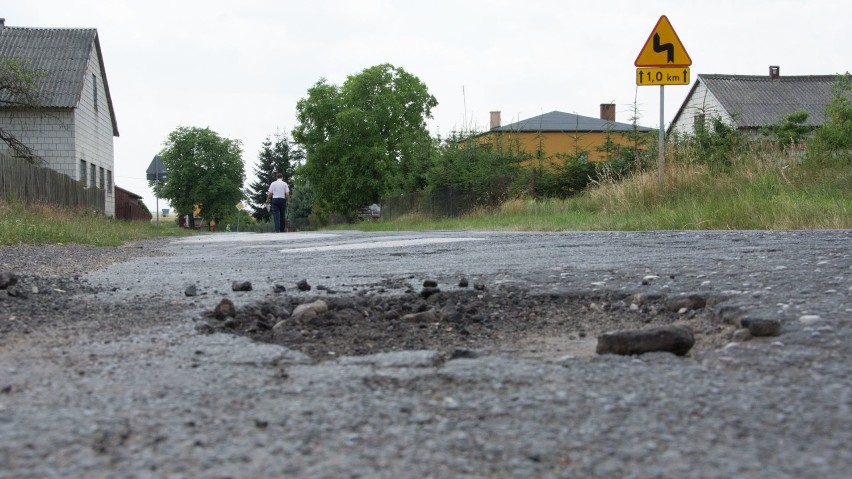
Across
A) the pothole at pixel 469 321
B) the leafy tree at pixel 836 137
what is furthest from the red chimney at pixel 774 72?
the pothole at pixel 469 321

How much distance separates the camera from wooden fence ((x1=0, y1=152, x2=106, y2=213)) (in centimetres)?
1669

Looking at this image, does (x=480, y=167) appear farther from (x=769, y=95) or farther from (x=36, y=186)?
(x=769, y=95)

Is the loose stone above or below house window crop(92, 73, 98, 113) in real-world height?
below

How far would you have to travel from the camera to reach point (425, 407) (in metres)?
1.98

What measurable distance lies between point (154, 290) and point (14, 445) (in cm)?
291

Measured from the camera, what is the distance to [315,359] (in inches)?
101

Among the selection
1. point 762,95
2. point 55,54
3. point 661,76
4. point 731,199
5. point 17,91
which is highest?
point 762,95

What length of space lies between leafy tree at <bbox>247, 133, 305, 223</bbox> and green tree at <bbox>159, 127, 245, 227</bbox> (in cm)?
1510

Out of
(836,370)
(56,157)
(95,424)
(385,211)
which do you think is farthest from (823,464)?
(385,211)

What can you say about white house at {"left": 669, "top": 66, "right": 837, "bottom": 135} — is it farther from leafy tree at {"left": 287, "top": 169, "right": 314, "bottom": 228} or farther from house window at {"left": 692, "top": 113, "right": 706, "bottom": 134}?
leafy tree at {"left": 287, "top": 169, "right": 314, "bottom": 228}

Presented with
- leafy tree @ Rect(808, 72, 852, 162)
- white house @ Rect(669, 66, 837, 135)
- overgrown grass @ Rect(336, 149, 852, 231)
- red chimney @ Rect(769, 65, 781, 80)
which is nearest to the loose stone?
overgrown grass @ Rect(336, 149, 852, 231)

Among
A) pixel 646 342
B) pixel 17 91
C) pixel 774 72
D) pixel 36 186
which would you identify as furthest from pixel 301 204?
pixel 646 342

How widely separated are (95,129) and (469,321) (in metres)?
30.9

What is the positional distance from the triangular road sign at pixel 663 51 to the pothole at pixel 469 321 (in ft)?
29.5
